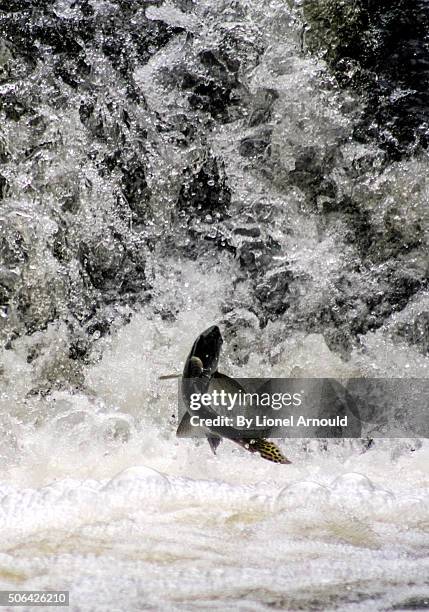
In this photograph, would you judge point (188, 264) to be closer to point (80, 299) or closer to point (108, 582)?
point (80, 299)

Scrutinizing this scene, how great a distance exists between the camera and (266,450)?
2031 mm

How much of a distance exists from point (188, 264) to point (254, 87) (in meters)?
0.56

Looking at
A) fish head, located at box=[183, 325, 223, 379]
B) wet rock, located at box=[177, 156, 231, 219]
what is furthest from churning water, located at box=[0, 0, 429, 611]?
fish head, located at box=[183, 325, 223, 379]

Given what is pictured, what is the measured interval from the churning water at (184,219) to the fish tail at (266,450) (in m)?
0.06

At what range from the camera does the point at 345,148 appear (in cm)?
226

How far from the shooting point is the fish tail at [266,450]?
2016 mm

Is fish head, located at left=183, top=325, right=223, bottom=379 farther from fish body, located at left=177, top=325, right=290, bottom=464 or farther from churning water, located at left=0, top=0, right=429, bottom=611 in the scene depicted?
Answer: churning water, located at left=0, top=0, right=429, bottom=611

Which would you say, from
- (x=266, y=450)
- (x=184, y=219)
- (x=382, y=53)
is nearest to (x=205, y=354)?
(x=266, y=450)

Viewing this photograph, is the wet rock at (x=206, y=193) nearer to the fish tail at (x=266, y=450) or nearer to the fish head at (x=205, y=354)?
the fish head at (x=205, y=354)

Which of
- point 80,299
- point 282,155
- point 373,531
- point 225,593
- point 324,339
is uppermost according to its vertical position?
point 282,155

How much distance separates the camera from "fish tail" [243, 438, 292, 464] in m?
2.02

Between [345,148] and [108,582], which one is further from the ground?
[345,148]

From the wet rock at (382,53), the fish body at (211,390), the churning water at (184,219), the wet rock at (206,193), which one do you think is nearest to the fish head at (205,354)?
the fish body at (211,390)

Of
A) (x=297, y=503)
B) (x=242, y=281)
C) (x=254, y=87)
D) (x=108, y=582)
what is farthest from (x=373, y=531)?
(x=254, y=87)
